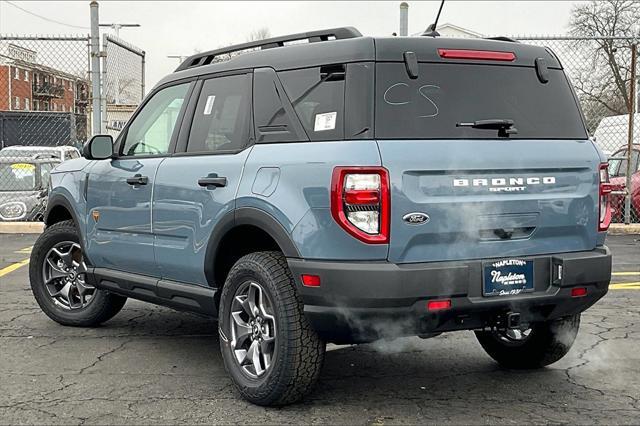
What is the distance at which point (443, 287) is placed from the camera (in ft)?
12.5

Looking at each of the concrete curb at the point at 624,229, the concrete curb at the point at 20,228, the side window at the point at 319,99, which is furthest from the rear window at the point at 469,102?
the concrete curb at the point at 20,228

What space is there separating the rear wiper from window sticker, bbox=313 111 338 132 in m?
0.62

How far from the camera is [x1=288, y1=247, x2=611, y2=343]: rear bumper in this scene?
148 inches

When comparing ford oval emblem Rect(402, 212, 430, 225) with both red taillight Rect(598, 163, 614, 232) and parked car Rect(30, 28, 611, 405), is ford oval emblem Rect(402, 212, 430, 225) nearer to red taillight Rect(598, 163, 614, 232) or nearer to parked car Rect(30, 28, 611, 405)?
parked car Rect(30, 28, 611, 405)

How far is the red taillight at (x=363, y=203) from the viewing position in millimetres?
3746

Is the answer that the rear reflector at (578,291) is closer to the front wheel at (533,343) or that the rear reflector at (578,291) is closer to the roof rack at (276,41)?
the front wheel at (533,343)

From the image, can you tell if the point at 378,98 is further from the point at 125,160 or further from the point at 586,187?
the point at 125,160

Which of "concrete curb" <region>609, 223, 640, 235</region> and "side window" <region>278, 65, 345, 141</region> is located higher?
"side window" <region>278, 65, 345, 141</region>

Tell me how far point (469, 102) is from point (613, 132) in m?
14.3

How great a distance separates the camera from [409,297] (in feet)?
12.3

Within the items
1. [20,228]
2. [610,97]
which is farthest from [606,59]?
[20,228]

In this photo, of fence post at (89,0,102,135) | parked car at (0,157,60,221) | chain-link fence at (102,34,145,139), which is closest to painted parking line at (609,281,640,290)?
chain-link fence at (102,34,145,139)

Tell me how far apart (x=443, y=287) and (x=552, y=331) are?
1.33m

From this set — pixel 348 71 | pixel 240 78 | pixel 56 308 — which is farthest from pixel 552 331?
pixel 56 308
